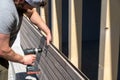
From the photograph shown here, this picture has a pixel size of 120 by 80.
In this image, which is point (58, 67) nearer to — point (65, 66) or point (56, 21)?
point (65, 66)

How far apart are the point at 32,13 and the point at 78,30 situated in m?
1.89

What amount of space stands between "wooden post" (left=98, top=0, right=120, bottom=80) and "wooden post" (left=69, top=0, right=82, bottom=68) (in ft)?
5.34

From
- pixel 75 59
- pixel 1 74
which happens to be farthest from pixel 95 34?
pixel 1 74

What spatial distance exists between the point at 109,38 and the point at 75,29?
184 cm

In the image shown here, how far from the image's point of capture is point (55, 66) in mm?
5453

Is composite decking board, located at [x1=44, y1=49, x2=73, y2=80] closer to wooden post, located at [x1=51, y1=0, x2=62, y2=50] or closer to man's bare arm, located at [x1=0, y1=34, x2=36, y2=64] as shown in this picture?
man's bare arm, located at [x1=0, y1=34, x2=36, y2=64]

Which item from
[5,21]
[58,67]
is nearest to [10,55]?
[5,21]

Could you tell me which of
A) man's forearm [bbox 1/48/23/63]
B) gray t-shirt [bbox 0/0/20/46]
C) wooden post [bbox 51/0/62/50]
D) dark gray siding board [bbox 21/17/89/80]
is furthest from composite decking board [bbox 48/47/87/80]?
wooden post [bbox 51/0/62/50]

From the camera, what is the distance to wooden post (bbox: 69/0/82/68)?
6.64m

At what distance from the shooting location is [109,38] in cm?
497

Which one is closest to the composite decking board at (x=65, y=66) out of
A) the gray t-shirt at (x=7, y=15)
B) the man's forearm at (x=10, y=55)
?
the man's forearm at (x=10, y=55)

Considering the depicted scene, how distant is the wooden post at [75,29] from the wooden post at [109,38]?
5.34 feet

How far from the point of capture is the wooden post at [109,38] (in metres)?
4.89

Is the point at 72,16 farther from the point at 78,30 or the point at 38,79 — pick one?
the point at 38,79
